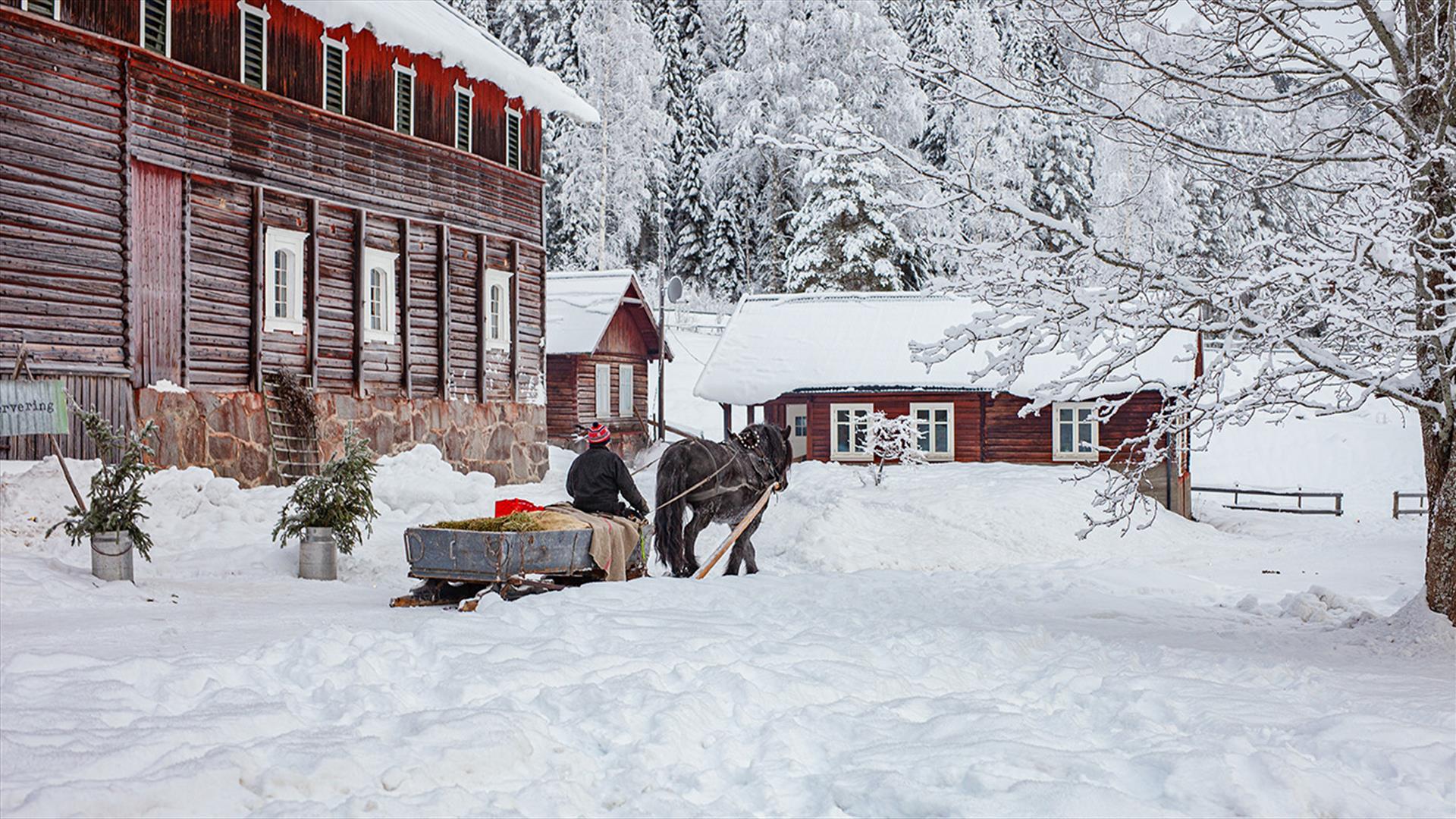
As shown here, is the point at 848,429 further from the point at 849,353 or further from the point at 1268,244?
the point at 1268,244

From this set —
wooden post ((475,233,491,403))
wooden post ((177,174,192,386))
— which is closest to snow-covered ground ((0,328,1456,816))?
wooden post ((177,174,192,386))

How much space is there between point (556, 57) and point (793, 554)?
1340 inches

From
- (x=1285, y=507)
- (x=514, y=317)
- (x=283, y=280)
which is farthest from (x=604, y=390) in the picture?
(x=1285, y=507)

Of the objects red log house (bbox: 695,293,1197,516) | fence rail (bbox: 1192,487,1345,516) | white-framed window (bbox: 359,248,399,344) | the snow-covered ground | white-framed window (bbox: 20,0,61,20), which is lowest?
fence rail (bbox: 1192,487,1345,516)

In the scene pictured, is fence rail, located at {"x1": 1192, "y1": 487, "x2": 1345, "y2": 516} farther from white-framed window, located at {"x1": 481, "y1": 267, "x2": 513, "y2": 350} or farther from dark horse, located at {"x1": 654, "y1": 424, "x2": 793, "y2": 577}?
dark horse, located at {"x1": 654, "y1": 424, "x2": 793, "y2": 577}

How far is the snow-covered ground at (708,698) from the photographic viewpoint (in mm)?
4895

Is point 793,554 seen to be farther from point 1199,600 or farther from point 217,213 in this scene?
point 217,213

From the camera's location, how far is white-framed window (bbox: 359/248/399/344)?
67.5 feet

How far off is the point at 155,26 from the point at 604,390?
715 inches

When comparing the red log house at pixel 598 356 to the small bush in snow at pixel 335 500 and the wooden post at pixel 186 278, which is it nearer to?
the wooden post at pixel 186 278

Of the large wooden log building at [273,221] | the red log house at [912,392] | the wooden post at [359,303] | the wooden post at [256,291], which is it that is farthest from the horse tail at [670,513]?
the red log house at [912,392]

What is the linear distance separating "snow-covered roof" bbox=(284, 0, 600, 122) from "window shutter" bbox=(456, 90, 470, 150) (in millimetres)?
489

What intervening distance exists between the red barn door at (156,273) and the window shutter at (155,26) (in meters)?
1.72

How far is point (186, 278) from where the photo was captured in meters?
17.0
